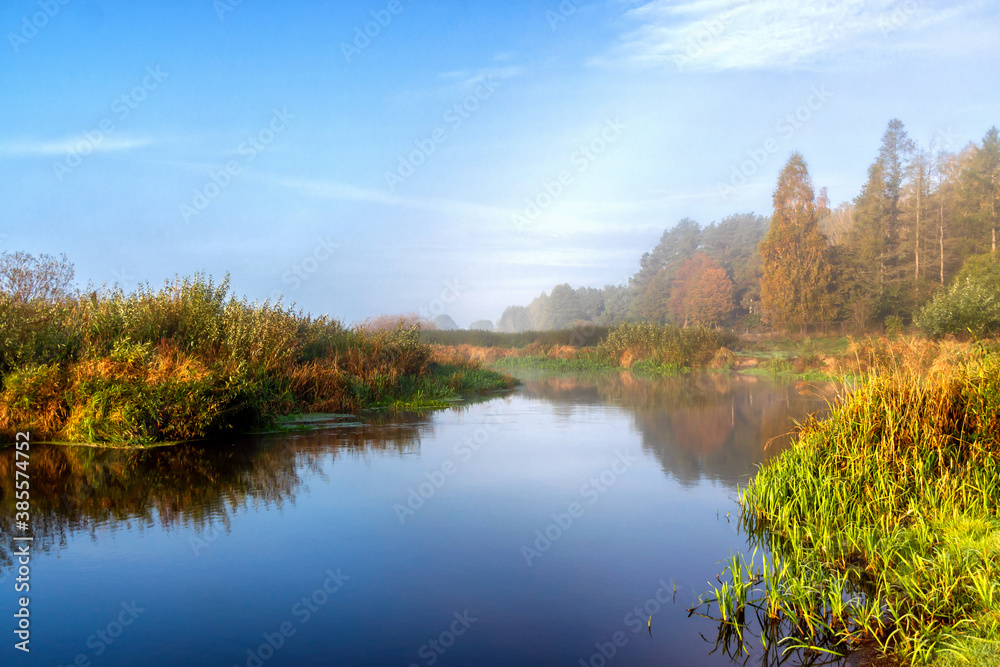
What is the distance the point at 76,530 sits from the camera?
6406 millimetres

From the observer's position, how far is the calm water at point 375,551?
170 inches

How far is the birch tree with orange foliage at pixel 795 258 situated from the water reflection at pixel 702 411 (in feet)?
60.5

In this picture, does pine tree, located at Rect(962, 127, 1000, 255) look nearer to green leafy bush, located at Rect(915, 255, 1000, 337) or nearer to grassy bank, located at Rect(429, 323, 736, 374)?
green leafy bush, located at Rect(915, 255, 1000, 337)

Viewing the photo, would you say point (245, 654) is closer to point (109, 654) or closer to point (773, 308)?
point (109, 654)

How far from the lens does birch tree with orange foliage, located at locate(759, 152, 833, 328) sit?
44.5 m

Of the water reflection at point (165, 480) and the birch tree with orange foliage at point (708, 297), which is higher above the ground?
the birch tree with orange foliage at point (708, 297)

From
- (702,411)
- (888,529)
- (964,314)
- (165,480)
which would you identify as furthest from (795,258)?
(165,480)

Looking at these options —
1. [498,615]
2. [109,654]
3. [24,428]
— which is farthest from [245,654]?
[24,428]

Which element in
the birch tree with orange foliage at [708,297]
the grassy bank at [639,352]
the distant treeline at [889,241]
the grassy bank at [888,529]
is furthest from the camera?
the birch tree with orange foliage at [708,297]

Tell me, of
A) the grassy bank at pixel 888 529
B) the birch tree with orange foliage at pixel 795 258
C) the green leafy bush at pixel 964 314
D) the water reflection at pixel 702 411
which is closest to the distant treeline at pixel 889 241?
the birch tree with orange foliage at pixel 795 258

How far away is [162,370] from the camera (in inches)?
413

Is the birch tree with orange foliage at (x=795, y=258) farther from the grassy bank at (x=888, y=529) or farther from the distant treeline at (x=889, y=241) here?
the grassy bank at (x=888, y=529)

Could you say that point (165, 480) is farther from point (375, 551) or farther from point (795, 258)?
point (795, 258)

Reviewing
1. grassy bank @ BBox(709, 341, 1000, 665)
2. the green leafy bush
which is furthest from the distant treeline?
grassy bank @ BBox(709, 341, 1000, 665)
